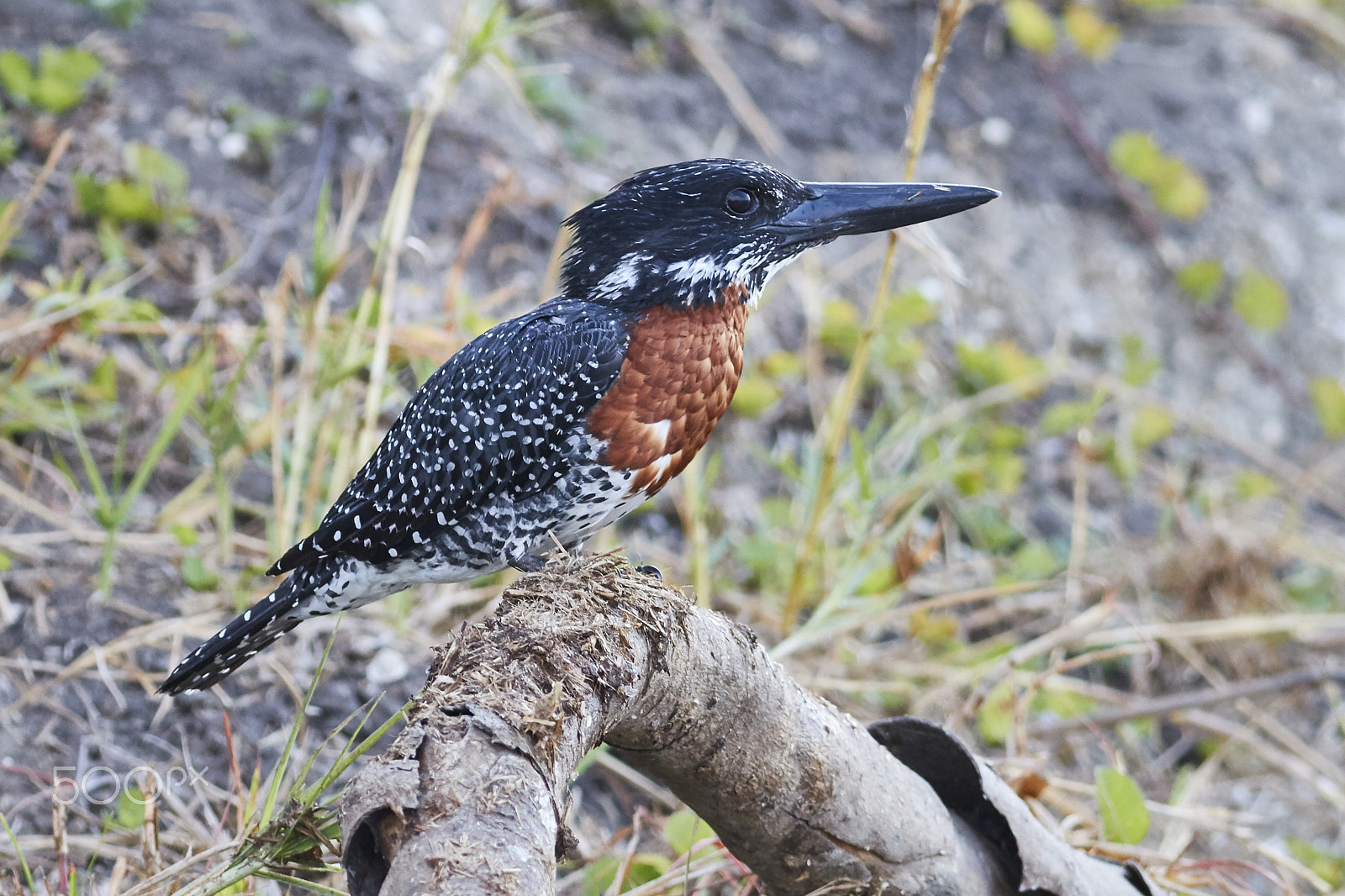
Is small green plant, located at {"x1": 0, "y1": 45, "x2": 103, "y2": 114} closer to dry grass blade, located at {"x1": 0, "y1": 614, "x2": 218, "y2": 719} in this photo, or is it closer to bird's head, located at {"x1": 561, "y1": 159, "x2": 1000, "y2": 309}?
dry grass blade, located at {"x1": 0, "y1": 614, "x2": 218, "y2": 719}

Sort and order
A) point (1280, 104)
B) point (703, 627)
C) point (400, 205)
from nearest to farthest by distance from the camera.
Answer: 1. point (703, 627)
2. point (400, 205)
3. point (1280, 104)

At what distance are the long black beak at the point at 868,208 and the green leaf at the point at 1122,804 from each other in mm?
1295

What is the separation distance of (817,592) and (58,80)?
3294 millimetres

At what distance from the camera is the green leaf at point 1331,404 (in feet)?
18.2

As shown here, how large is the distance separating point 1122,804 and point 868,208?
144 centimetres

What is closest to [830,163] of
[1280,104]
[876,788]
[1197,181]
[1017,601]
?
[1197,181]

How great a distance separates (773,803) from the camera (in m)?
2.14

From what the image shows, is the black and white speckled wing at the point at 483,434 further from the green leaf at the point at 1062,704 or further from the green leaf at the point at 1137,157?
the green leaf at the point at 1137,157

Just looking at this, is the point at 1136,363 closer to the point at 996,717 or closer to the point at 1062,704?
the point at 1062,704

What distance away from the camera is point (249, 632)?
265 centimetres

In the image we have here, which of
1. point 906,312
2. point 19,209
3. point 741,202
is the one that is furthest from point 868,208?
point 19,209

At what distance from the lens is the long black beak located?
8.64 feet

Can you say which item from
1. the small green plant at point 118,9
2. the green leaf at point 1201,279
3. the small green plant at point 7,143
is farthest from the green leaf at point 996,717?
the small green plant at point 118,9

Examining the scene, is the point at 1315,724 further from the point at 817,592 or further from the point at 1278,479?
the point at 817,592
